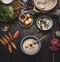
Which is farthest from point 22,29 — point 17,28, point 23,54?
point 23,54

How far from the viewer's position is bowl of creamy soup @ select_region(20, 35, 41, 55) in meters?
2.99

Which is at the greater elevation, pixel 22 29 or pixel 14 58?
pixel 22 29

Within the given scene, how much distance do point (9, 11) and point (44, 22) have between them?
0.40 metres

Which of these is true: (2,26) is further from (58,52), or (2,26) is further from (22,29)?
(58,52)

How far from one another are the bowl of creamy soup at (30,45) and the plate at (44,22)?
137 mm

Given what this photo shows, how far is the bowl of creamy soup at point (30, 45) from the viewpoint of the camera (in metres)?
2.99

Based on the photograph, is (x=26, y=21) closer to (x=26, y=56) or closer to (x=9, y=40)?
(x=9, y=40)

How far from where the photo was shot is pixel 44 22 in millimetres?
3100

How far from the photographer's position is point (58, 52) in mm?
2986

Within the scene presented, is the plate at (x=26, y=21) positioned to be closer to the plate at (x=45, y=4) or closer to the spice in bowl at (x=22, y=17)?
the spice in bowl at (x=22, y=17)

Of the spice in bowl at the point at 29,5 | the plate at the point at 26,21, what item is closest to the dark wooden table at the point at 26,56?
the plate at the point at 26,21

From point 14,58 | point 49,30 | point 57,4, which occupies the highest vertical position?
point 57,4

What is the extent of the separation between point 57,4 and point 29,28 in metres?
0.40

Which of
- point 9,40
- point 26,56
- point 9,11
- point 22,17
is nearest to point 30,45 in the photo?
point 26,56
